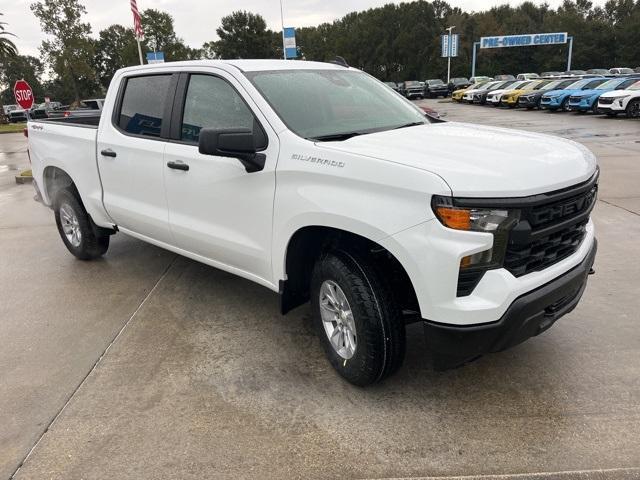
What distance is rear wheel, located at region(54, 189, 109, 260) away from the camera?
543 cm

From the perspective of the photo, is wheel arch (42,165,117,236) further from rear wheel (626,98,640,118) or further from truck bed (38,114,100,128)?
rear wheel (626,98,640,118)

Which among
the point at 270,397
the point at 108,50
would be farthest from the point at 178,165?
the point at 108,50

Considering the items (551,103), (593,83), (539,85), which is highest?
(593,83)

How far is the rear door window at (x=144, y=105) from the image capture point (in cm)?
424

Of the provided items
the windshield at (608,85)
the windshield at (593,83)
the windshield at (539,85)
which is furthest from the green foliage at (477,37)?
the windshield at (608,85)

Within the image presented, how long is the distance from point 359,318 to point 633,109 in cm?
2157

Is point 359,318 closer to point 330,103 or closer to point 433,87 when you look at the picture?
point 330,103

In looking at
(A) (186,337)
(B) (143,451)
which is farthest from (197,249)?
(B) (143,451)

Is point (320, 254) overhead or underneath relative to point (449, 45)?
underneath

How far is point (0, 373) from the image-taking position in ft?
11.7

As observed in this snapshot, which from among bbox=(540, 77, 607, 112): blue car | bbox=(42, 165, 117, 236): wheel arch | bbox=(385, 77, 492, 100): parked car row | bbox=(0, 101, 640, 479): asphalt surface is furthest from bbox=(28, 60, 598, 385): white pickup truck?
bbox=(385, 77, 492, 100): parked car row

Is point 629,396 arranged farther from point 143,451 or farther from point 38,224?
point 38,224

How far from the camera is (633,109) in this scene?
20312mm

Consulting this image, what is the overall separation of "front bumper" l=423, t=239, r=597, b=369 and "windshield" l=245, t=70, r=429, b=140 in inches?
56.0
